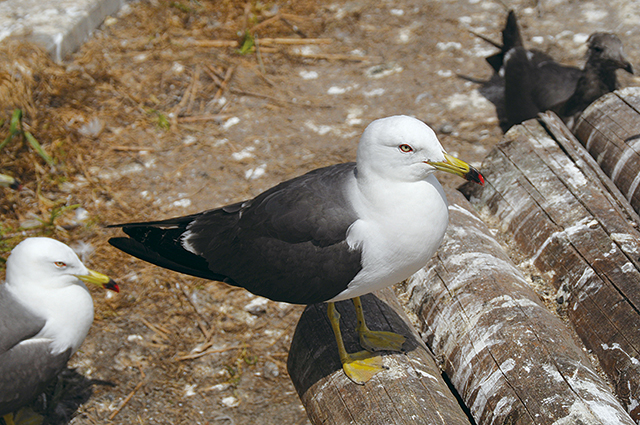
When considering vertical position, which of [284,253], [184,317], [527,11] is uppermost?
[284,253]

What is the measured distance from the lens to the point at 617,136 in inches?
149

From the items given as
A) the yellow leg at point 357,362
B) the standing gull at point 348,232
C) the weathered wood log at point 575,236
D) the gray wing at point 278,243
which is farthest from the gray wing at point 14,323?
the weathered wood log at point 575,236

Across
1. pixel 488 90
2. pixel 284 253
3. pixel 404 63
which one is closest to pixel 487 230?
pixel 284 253

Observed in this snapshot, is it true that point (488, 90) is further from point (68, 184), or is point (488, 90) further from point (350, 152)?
point (68, 184)

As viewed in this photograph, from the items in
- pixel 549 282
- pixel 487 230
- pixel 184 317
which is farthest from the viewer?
pixel 184 317

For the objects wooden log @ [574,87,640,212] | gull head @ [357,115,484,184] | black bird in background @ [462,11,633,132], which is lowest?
black bird in background @ [462,11,633,132]

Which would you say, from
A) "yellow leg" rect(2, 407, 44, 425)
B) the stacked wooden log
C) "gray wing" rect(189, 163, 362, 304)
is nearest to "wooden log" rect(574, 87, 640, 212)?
the stacked wooden log

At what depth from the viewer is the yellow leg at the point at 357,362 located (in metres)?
2.83

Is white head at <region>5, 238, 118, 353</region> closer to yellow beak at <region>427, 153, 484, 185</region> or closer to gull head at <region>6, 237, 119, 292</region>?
gull head at <region>6, 237, 119, 292</region>

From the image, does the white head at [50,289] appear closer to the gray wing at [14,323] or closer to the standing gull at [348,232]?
the gray wing at [14,323]

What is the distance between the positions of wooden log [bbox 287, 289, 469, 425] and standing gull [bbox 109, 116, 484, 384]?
0.08 metres

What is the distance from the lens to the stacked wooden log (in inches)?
104

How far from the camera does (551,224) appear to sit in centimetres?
339

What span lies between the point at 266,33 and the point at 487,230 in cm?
409
